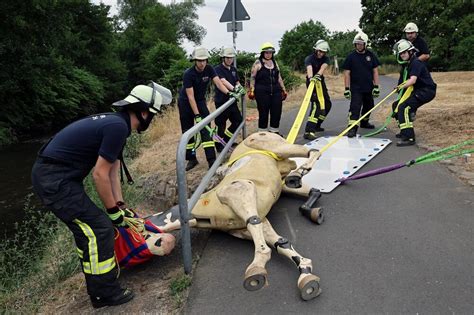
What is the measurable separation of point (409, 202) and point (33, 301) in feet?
12.4

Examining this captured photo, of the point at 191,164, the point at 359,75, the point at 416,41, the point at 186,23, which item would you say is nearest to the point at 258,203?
the point at 191,164

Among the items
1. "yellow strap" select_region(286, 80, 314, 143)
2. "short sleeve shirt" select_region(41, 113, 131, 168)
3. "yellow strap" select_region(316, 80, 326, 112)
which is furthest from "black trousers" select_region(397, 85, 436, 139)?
"short sleeve shirt" select_region(41, 113, 131, 168)

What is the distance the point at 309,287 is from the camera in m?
2.76

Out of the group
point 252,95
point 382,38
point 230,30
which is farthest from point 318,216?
point 382,38

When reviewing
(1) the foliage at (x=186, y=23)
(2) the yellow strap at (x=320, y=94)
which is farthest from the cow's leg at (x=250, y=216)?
(1) the foliage at (x=186, y=23)

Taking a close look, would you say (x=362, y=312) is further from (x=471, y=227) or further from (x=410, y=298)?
(x=471, y=227)

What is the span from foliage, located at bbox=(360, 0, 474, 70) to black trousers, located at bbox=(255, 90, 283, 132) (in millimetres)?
29814

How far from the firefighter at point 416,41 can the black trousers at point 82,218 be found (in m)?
6.63

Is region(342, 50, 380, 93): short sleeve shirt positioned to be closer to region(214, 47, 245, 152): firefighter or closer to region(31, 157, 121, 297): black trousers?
region(214, 47, 245, 152): firefighter

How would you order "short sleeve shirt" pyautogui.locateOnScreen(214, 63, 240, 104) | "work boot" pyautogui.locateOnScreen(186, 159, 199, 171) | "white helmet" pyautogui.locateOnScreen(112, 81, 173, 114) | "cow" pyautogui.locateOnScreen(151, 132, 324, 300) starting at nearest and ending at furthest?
"cow" pyautogui.locateOnScreen(151, 132, 324, 300) → "white helmet" pyautogui.locateOnScreen(112, 81, 173, 114) → "work boot" pyautogui.locateOnScreen(186, 159, 199, 171) → "short sleeve shirt" pyautogui.locateOnScreen(214, 63, 240, 104)

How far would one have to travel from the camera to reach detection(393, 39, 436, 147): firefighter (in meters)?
6.52

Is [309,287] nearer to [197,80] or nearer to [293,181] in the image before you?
[293,181]

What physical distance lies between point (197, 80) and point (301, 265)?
3755 millimetres

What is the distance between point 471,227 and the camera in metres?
3.69
